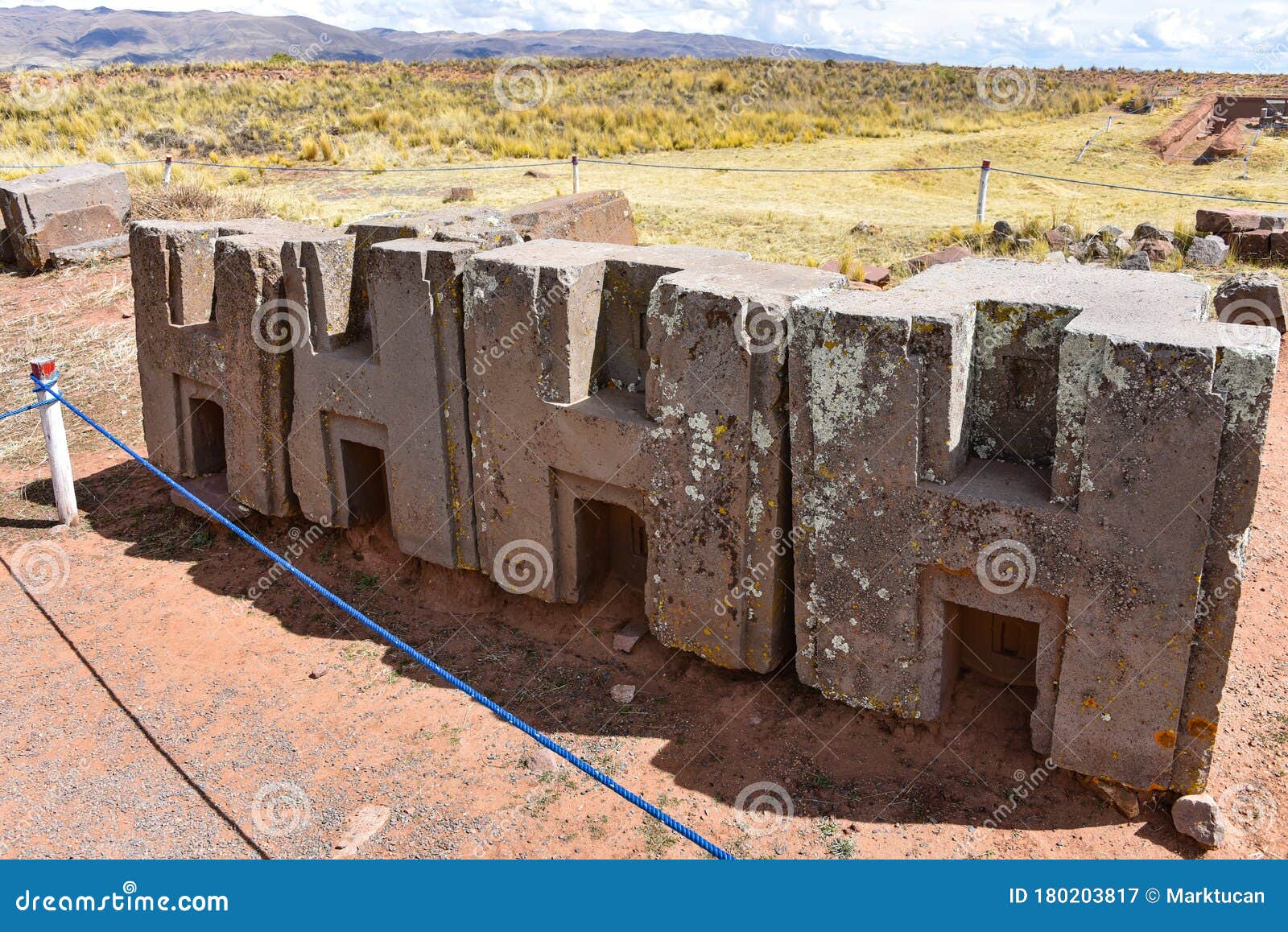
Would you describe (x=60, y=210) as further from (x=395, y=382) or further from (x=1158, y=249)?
(x=1158, y=249)

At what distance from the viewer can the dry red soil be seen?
14.4ft

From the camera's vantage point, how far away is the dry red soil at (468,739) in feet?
14.4

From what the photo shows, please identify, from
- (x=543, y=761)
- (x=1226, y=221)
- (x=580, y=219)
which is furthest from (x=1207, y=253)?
(x=543, y=761)

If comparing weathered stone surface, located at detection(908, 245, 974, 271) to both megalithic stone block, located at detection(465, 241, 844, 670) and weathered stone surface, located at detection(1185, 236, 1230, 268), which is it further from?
megalithic stone block, located at detection(465, 241, 844, 670)

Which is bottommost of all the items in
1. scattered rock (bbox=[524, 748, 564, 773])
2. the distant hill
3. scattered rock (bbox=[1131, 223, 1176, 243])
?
scattered rock (bbox=[524, 748, 564, 773])

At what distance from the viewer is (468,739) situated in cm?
509

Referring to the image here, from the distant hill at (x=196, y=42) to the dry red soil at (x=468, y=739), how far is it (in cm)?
10735

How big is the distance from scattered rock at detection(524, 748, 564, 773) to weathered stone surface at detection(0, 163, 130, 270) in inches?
467

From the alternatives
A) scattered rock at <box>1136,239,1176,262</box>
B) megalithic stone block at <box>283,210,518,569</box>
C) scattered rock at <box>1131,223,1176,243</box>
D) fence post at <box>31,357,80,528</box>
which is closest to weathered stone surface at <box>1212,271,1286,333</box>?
scattered rock at <box>1136,239,1176,262</box>

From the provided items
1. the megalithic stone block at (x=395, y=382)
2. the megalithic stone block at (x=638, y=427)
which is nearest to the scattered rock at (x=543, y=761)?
the megalithic stone block at (x=638, y=427)

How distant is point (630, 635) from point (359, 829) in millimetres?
1712

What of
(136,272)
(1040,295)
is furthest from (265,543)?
(1040,295)

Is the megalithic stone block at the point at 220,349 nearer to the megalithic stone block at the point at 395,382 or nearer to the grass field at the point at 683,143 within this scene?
the megalithic stone block at the point at 395,382

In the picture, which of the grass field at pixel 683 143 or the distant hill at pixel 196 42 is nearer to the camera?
the grass field at pixel 683 143
